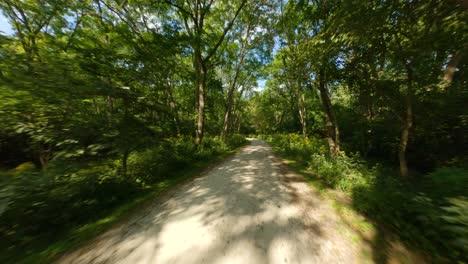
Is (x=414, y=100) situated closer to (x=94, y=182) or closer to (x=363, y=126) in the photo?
(x=363, y=126)

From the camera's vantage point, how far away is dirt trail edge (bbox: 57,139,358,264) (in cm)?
239

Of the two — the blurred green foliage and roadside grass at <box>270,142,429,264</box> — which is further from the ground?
the blurred green foliage

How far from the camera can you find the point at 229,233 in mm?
2877

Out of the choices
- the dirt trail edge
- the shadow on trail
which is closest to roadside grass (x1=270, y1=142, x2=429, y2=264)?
the dirt trail edge

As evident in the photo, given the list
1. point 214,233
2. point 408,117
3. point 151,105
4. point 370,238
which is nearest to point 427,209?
point 370,238

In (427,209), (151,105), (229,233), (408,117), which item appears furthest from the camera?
(151,105)

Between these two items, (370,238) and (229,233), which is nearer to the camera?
(370,238)

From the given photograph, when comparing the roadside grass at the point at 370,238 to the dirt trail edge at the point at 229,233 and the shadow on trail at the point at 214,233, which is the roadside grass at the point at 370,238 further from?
the shadow on trail at the point at 214,233

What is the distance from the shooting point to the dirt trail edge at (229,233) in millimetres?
2391

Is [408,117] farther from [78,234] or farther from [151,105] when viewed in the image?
[78,234]

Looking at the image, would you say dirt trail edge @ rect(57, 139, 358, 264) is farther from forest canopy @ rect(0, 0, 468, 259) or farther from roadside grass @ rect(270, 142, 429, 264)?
forest canopy @ rect(0, 0, 468, 259)

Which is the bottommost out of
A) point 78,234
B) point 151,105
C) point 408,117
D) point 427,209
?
point 78,234

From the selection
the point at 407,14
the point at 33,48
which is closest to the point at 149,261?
the point at 33,48

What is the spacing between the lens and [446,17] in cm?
318
